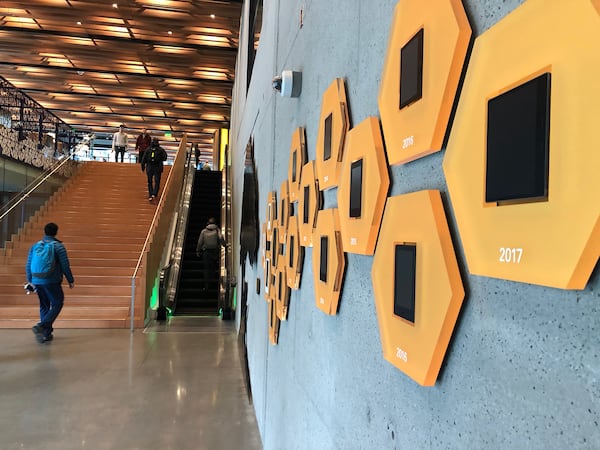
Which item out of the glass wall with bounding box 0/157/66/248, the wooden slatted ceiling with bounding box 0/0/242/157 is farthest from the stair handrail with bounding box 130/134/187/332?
the wooden slatted ceiling with bounding box 0/0/242/157

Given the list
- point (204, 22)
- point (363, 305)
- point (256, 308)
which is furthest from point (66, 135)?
point (363, 305)

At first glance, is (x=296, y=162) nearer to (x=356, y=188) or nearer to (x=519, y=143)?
(x=356, y=188)

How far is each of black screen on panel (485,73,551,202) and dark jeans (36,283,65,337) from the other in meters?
7.20

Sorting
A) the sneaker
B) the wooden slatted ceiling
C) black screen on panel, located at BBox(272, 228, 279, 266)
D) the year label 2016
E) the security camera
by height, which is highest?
the wooden slatted ceiling

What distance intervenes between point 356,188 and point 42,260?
6529 mm

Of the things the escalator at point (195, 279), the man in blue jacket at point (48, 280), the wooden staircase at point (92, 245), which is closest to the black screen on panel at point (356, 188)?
the man in blue jacket at point (48, 280)

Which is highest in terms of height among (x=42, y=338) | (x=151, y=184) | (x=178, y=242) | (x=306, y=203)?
(x=151, y=184)

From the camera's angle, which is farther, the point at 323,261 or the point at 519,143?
the point at 323,261

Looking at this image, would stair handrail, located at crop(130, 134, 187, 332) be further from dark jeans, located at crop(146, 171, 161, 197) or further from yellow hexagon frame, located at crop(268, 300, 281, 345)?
yellow hexagon frame, located at crop(268, 300, 281, 345)

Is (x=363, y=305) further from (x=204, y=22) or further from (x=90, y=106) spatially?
(x=90, y=106)

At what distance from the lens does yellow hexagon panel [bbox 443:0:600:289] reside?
51 centimetres

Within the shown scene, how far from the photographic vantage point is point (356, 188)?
1303 millimetres

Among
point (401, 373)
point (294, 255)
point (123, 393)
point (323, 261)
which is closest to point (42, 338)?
point (123, 393)

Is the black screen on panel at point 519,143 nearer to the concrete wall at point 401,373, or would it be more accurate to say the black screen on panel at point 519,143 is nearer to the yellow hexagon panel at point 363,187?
the concrete wall at point 401,373
